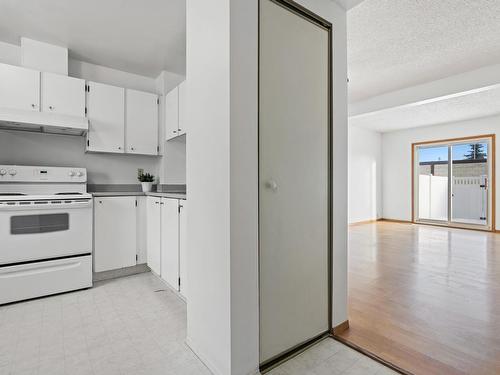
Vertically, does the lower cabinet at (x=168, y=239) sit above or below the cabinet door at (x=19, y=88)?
below

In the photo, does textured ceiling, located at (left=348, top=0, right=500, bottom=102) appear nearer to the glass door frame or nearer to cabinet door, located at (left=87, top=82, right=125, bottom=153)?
cabinet door, located at (left=87, top=82, right=125, bottom=153)

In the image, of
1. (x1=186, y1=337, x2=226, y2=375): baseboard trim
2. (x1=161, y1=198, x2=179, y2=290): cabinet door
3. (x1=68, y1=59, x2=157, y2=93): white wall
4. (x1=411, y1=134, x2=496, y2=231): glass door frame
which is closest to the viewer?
(x1=186, y1=337, x2=226, y2=375): baseboard trim

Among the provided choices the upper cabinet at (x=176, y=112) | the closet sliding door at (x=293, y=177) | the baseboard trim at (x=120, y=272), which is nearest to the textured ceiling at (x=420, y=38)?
the closet sliding door at (x=293, y=177)

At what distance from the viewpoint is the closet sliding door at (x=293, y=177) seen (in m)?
1.45

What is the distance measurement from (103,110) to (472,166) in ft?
23.9

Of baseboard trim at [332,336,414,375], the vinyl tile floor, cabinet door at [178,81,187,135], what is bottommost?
the vinyl tile floor

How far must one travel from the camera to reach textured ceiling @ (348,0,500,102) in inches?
94.3

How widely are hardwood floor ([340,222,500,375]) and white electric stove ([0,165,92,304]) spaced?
2.40 metres

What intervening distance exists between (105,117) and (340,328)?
312 centimetres

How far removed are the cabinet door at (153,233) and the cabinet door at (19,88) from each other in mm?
1450

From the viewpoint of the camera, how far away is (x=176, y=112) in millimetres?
3082

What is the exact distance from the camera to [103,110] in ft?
10.1

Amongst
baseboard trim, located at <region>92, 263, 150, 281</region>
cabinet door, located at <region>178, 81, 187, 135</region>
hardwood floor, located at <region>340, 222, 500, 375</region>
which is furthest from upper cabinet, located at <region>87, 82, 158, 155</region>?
hardwood floor, located at <region>340, 222, 500, 375</region>

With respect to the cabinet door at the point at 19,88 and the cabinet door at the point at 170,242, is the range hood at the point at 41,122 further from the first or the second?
the cabinet door at the point at 170,242
